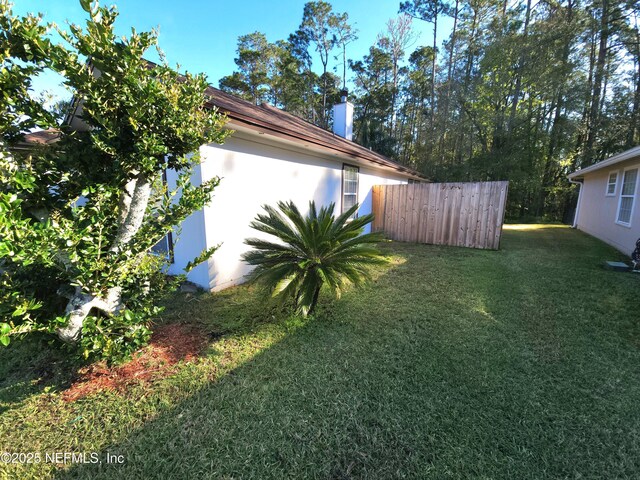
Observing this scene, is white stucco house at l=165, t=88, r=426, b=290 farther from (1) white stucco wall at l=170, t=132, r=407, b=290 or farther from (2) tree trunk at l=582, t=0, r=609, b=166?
(2) tree trunk at l=582, t=0, r=609, b=166

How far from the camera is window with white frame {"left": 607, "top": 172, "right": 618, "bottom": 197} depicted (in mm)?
9062

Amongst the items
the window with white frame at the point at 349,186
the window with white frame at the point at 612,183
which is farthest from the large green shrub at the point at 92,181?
the window with white frame at the point at 612,183

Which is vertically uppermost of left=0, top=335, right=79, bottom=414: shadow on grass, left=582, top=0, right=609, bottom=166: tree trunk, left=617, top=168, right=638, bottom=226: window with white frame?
left=582, top=0, right=609, bottom=166: tree trunk

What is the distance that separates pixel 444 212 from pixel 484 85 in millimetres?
14544

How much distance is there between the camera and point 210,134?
2496 millimetres

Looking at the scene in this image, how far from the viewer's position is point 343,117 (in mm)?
12250

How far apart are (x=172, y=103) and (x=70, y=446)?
8.80 feet

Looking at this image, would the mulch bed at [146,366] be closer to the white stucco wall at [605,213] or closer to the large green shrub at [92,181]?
the large green shrub at [92,181]

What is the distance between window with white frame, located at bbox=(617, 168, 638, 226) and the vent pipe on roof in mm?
9777

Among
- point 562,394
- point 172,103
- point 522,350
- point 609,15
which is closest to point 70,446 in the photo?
point 172,103

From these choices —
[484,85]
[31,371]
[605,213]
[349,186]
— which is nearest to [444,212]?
[349,186]

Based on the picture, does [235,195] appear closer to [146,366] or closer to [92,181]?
[92,181]

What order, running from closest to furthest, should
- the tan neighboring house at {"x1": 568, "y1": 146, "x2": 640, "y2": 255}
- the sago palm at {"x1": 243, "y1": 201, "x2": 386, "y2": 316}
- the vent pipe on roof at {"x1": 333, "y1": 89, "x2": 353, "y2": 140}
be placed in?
1. the sago palm at {"x1": 243, "y1": 201, "x2": 386, "y2": 316}
2. the tan neighboring house at {"x1": 568, "y1": 146, "x2": 640, "y2": 255}
3. the vent pipe on roof at {"x1": 333, "y1": 89, "x2": 353, "y2": 140}

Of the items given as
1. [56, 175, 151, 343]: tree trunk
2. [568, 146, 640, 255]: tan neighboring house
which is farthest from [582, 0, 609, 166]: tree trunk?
[56, 175, 151, 343]: tree trunk
